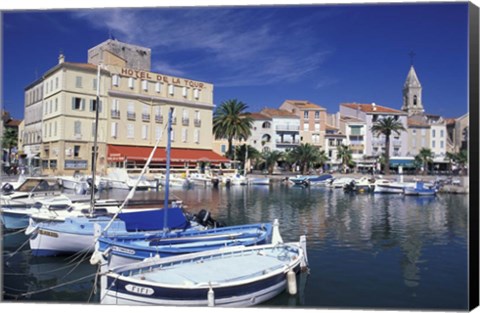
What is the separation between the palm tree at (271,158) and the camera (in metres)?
39.3

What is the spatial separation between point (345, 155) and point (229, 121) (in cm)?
919

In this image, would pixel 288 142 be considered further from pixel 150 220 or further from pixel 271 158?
pixel 150 220

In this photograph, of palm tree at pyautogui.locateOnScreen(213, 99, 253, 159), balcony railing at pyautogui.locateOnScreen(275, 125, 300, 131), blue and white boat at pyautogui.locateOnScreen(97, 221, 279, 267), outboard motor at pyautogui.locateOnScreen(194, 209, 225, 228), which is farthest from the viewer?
balcony railing at pyautogui.locateOnScreen(275, 125, 300, 131)

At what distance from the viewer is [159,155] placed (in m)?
21.3

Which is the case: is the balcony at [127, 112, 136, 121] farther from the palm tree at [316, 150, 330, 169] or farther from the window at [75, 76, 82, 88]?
the palm tree at [316, 150, 330, 169]

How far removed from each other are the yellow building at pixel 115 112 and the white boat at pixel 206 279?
7328 millimetres

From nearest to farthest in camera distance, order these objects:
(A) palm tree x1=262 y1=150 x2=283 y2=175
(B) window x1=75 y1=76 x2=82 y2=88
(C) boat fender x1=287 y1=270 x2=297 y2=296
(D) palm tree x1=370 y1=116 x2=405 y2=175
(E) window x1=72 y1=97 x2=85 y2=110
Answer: (C) boat fender x1=287 y1=270 x2=297 y2=296 → (B) window x1=75 y1=76 x2=82 y2=88 → (E) window x1=72 y1=97 x2=85 y2=110 → (D) palm tree x1=370 y1=116 x2=405 y2=175 → (A) palm tree x1=262 y1=150 x2=283 y2=175

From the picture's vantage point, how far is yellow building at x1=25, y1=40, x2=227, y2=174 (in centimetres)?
1417

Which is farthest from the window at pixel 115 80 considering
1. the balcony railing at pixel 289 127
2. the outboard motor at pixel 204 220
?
the balcony railing at pixel 289 127

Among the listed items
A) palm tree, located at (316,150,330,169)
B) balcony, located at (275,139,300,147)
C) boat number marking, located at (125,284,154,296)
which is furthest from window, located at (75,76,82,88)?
→ balcony, located at (275,139,300,147)

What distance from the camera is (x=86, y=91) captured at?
1538 centimetres

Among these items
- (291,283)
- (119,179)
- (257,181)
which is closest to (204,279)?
(291,283)

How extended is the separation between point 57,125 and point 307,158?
2661cm

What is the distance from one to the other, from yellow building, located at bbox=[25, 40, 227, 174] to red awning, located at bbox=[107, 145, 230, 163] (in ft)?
0.15
